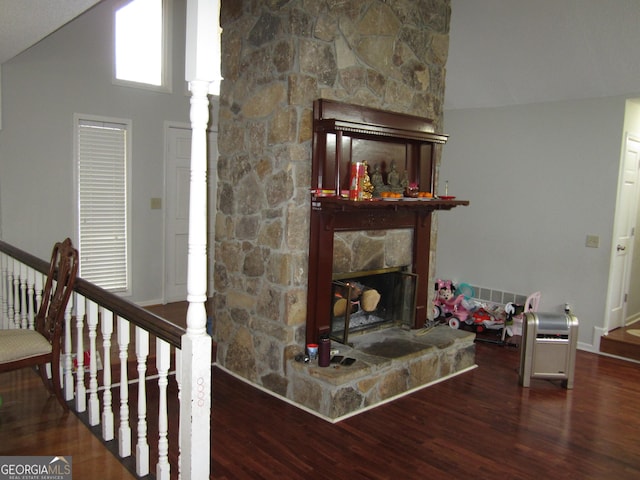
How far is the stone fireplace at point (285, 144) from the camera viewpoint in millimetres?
3559

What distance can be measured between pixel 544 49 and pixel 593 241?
187cm

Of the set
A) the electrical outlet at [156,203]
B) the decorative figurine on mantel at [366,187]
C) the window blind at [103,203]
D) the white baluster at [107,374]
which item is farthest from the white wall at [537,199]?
the white baluster at [107,374]

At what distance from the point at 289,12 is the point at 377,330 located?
2.55 m

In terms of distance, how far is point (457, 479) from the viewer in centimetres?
274

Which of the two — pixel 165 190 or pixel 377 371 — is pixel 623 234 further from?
pixel 165 190

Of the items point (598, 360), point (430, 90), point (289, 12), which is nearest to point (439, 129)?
point (430, 90)

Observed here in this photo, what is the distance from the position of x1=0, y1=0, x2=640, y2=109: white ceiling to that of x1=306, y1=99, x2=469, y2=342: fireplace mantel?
4.17ft

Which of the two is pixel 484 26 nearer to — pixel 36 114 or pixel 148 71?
pixel 148 71

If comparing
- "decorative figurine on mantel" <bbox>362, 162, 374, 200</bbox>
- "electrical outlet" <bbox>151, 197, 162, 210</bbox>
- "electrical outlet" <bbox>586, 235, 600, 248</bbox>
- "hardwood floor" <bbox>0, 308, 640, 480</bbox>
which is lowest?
"hardwood floor" <bbox>0, 308, 640, 480</bbox>

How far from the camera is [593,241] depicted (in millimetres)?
5020

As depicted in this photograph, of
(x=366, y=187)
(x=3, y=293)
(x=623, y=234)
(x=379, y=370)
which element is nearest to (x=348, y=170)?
(x=366, y=187)

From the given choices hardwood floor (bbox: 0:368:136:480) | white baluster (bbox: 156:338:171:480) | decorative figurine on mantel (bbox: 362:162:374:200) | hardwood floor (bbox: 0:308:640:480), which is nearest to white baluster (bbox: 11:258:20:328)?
hardwood floor (bbox: 0:308:640:480)

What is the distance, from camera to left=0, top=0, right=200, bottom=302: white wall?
4.64 m

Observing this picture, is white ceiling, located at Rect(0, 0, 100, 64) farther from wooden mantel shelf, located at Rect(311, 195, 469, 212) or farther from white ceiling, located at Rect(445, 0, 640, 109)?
white ceiling, located at Rect(445, 0, 640, 109)
